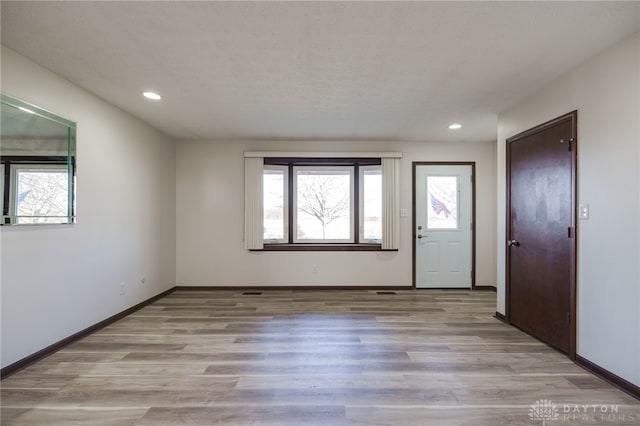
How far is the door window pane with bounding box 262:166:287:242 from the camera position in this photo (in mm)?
4957

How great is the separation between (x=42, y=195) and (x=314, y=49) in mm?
2508

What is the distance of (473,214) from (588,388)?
10.4 feet

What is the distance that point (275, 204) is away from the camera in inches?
196

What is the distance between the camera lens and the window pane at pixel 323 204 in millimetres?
5020

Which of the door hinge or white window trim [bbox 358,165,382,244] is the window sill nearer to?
white window trim [bbox 358,165,382,244]

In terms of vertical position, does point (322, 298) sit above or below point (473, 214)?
below

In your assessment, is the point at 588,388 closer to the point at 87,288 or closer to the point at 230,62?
the point at 230,62

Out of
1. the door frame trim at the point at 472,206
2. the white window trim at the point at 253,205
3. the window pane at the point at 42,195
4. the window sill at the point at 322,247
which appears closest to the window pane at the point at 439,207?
the door frame trim at the point at 472,206

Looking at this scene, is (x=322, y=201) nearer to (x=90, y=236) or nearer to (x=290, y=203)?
(x=290, y=203)

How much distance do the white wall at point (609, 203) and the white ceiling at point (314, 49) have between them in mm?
209

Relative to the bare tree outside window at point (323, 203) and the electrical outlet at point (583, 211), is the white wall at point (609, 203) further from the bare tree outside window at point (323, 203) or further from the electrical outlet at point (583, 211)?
the bare tree outside window at point (323, 203)

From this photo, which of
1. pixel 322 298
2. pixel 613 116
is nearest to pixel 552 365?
pixel 613 116

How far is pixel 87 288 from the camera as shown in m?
2.97

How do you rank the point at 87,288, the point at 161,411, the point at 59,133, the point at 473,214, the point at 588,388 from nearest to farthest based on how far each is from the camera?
the point at 161,411 < the point at 588,388 < the point at 59,133 < the point at 87,288 < the point at 473,214
